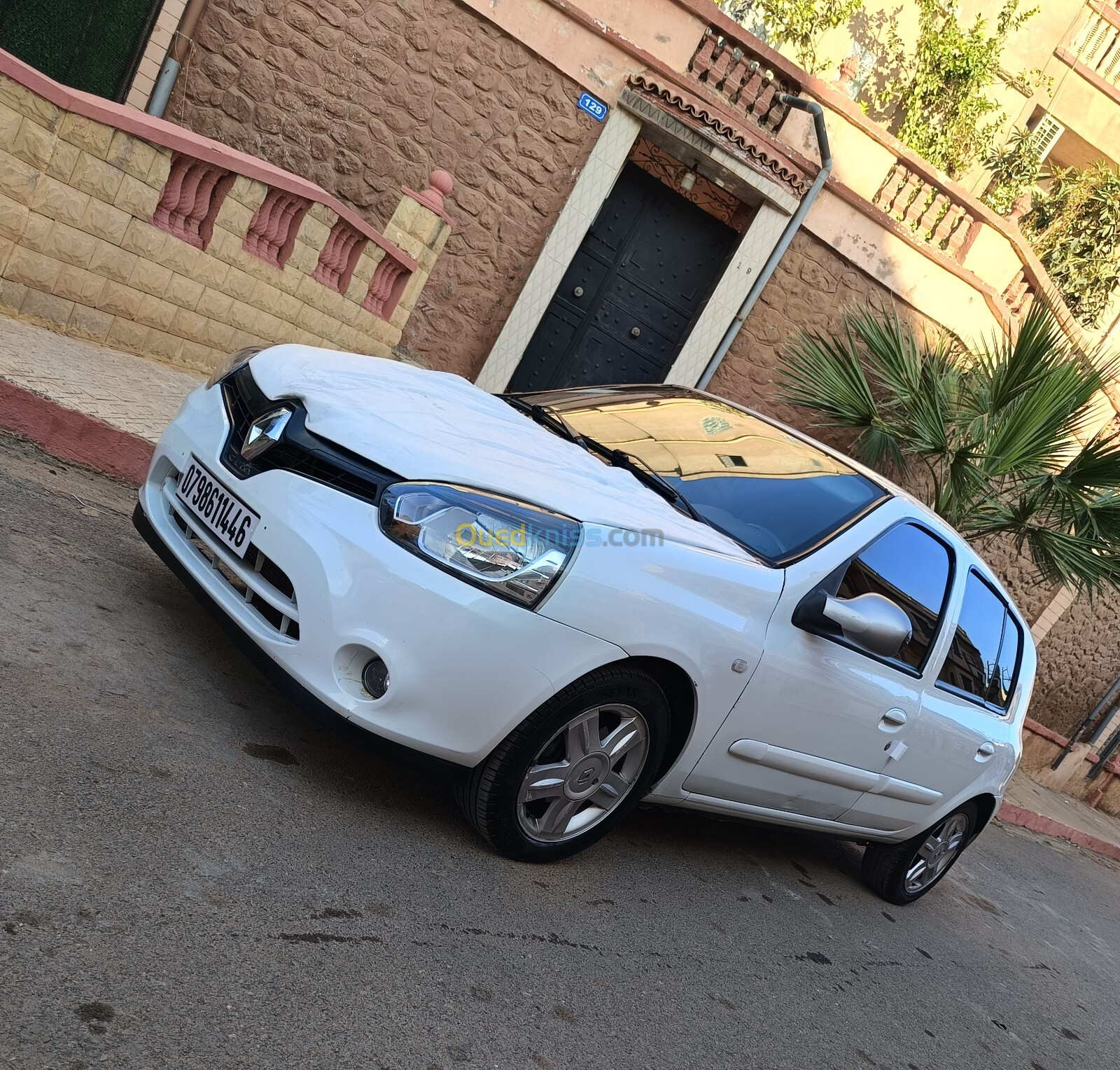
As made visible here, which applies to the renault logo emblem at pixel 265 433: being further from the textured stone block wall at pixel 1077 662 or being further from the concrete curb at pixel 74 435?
the textured stone block wall at pixel 1077 662

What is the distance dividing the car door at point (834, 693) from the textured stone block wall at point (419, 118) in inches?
250

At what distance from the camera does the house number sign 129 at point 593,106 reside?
35.4 ft

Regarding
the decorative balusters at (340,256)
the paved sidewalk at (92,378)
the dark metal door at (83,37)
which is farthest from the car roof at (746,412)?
the dark metal door at (83,37)

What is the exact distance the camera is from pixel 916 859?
17.1 feet

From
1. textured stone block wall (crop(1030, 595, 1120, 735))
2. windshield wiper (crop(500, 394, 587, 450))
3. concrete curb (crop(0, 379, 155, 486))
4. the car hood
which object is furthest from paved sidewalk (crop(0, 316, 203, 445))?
textured stone block wall (crop(1030, 595, 1120, 735))

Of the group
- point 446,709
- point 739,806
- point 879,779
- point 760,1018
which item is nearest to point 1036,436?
point 879,779

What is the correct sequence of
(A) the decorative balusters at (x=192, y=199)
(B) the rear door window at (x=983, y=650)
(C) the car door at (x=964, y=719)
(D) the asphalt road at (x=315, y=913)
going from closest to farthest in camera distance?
1. (D) the asphalt road at (x=315, y=913)
2. (C) the car door at (x=964, y=719)
3. (B) the rear door window at (x=983, y=650)
4. (A) the decorative balusters at (x=192, y=199)

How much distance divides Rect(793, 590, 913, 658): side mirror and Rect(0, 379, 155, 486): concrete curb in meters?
2.99

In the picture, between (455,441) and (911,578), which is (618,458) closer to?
(455,441)

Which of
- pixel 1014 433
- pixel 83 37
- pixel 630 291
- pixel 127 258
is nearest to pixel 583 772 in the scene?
pixel 127 258

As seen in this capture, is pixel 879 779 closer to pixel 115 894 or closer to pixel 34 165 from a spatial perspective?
pixel 115 894

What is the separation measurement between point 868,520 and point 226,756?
7.73 feet

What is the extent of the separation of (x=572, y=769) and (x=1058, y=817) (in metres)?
9.29

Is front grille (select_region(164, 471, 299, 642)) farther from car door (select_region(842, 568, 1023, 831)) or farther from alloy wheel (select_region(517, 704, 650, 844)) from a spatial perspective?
car door (select_region(842, 568, 1023, 831))
